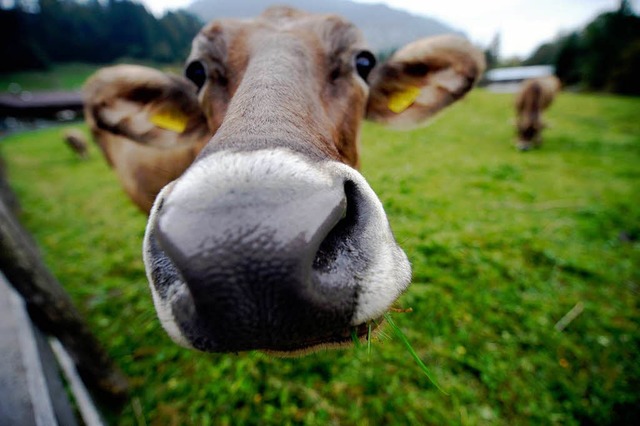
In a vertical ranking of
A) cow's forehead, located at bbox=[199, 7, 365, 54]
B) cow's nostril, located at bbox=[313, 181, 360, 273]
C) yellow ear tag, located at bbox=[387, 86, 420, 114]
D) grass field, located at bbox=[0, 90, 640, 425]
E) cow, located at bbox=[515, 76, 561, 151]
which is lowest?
cow, located at bbox=[515, 76, 561, 151]

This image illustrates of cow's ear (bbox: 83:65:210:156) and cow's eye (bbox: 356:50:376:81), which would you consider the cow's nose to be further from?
cow's ear (bbox: 83:65:210:156)

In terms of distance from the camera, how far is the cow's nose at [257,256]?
0.88m

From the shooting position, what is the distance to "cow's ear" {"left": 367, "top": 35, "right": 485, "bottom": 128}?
2943mm

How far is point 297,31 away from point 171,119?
1422 millimetres

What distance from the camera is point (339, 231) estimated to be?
1.08m

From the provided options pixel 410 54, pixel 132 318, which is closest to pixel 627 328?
pixel 410 54

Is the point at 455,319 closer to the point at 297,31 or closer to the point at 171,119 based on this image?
the point at 297,31

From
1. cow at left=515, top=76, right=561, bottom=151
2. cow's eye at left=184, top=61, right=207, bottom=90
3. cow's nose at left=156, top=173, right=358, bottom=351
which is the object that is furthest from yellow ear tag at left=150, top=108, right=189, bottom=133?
cow at left=515, top=76, right=561, bottom=151

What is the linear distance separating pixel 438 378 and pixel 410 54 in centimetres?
296

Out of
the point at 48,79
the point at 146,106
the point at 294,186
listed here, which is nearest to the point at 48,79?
the point at 48,79

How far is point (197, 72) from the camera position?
97.0 inches

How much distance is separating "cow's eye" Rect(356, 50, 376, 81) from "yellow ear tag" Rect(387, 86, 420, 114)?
0.55 meters

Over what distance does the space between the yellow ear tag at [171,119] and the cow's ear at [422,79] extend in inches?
67.9

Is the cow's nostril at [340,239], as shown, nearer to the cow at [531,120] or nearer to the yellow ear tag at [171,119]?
the yellow ear tag at [171,119]
